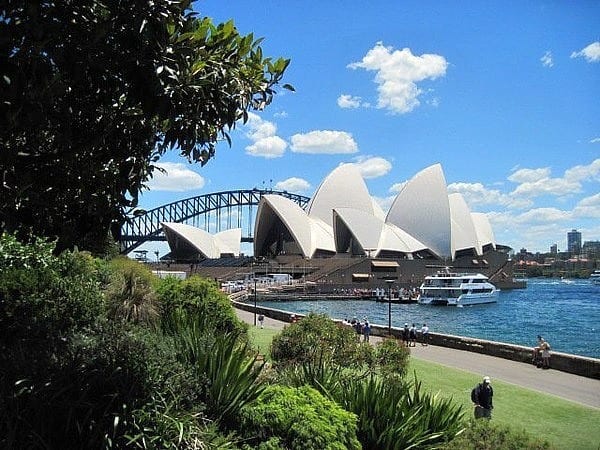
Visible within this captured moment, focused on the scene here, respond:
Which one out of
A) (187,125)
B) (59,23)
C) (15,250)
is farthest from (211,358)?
(15,250)

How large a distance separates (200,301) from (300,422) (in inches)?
328

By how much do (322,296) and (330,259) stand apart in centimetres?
1354

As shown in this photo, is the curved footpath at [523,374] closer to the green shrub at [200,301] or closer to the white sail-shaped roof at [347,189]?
the green shrub at [200,301]

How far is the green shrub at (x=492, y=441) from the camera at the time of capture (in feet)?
14.4

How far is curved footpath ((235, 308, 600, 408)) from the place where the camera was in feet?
39.8

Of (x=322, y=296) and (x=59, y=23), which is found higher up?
(x=59, y=23)

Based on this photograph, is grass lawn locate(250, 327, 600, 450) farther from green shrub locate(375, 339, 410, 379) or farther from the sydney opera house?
the sydney opera house

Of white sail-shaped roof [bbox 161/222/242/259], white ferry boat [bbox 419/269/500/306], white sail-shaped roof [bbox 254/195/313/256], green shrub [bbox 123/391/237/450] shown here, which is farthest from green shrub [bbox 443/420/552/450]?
white sail-shaped roof [bbox 161/222/242/259]

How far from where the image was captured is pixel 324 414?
16.5ft

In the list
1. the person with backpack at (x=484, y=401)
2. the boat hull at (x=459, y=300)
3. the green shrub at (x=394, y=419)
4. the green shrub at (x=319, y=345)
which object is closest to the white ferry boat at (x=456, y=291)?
the boat hull at (x=459, y=300)

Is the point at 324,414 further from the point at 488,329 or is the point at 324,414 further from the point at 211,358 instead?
the point at 488,329

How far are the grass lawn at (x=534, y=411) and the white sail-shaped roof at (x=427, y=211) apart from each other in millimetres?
66680

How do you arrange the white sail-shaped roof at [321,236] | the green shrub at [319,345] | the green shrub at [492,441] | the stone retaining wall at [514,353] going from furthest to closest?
1. the white sail-shaped roof at [321,236]
2. the stone retaining wall at [514,353]
3. the green shrub at [319,345]
4. the green shrub at [492,441]

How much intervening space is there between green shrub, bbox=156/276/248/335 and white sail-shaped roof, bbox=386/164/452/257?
67.5 m
